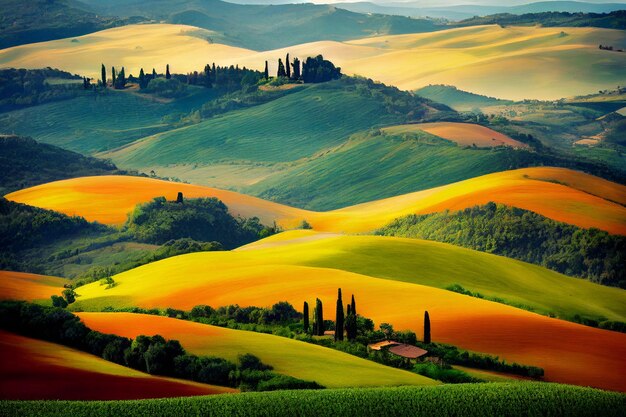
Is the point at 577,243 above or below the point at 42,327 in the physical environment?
below

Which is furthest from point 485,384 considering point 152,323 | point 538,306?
point 538,306

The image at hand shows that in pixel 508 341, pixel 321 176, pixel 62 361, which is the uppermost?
pixel 62 361

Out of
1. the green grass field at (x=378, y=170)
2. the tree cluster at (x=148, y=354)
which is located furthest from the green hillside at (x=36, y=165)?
the tree cluster at (x=148, y=354)

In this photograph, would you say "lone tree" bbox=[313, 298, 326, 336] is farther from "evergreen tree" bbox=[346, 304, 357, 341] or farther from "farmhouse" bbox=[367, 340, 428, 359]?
"farmhouse" bbox=[367, 340, 428, 359]

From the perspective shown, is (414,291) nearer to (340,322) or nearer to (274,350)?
(340,322)

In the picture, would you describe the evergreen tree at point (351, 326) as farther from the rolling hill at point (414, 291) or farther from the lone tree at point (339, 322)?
the rolling hill at point (414, 291)

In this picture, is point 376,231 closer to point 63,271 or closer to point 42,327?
point 63,271
